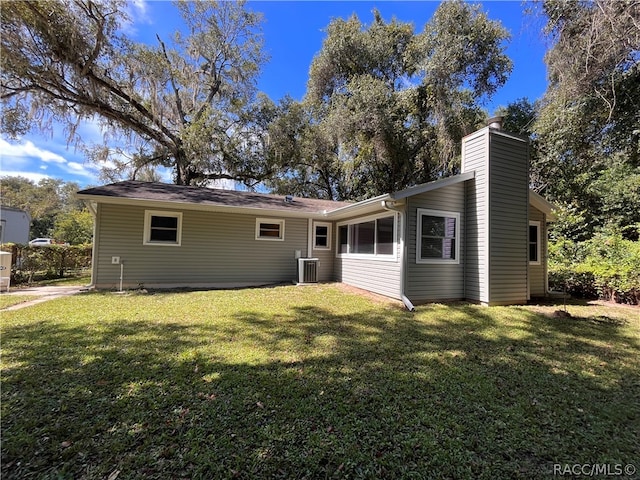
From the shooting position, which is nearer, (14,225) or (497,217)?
(497,217)

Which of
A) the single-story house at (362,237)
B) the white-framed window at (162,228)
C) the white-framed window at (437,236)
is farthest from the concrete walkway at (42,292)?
the white-framed window at (437,236)

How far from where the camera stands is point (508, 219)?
23.9 feet

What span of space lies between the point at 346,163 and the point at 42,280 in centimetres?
1411

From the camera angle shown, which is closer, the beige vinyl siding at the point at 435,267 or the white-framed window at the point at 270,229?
the beige vinyl siding at the point at 435,267

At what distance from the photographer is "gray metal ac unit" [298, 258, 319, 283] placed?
9.59 m

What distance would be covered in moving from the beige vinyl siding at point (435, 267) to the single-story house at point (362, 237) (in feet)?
0.08

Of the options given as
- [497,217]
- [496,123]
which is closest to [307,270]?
[497,217]

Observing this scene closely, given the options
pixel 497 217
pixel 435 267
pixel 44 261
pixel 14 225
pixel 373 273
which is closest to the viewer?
pixel 497 217

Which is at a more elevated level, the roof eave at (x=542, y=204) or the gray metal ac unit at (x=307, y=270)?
the roof eave at (x=542, y=204)

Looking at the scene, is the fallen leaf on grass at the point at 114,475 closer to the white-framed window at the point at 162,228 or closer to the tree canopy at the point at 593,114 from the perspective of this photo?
the white-framed window at the point at 162,228

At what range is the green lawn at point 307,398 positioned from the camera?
6.64 ft

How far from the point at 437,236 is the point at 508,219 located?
1777 mm

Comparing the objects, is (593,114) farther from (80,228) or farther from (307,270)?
(80,228)

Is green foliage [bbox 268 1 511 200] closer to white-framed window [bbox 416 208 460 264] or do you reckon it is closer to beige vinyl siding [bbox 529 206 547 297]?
beige vinyl siding [bbox 529 206 547 297]
